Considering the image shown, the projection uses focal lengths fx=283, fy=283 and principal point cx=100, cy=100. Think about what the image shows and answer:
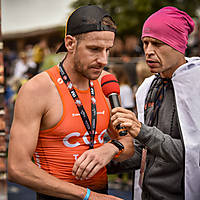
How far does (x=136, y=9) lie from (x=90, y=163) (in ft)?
47.8

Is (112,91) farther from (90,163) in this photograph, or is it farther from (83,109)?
(90,163)

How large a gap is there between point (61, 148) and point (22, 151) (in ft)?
0.95

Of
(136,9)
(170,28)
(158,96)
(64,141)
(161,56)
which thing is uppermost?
(136,9)

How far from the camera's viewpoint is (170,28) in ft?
7.54

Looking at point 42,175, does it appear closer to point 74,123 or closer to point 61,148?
point 61,148

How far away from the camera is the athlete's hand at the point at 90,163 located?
1894mm

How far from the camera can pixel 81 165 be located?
6.19 ft

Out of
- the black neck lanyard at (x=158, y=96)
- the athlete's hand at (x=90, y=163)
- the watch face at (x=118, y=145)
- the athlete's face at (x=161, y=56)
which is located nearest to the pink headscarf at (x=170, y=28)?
the athlete's face at (x=161, y=56)

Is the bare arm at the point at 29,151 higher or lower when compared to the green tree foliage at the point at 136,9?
lower

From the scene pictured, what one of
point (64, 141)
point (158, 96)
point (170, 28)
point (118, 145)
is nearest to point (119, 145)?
point (118, 145)

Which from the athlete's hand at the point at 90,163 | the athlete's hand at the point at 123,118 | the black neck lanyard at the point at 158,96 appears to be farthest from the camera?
the black neck lanyard at the point at 158,96

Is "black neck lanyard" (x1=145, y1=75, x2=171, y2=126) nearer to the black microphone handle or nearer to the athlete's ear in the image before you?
the black microphone handle

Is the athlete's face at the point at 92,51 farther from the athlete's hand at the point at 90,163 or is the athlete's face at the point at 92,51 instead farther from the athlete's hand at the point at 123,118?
the athlete's hand at the point at 90,163

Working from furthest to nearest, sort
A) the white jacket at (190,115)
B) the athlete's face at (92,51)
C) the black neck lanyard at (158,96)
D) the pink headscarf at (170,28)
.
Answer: the black neck lanyard at (158,96)
the pink headscarf at (170,28)
the white jacket at (190,115)
the athlete's face at (92,51)
